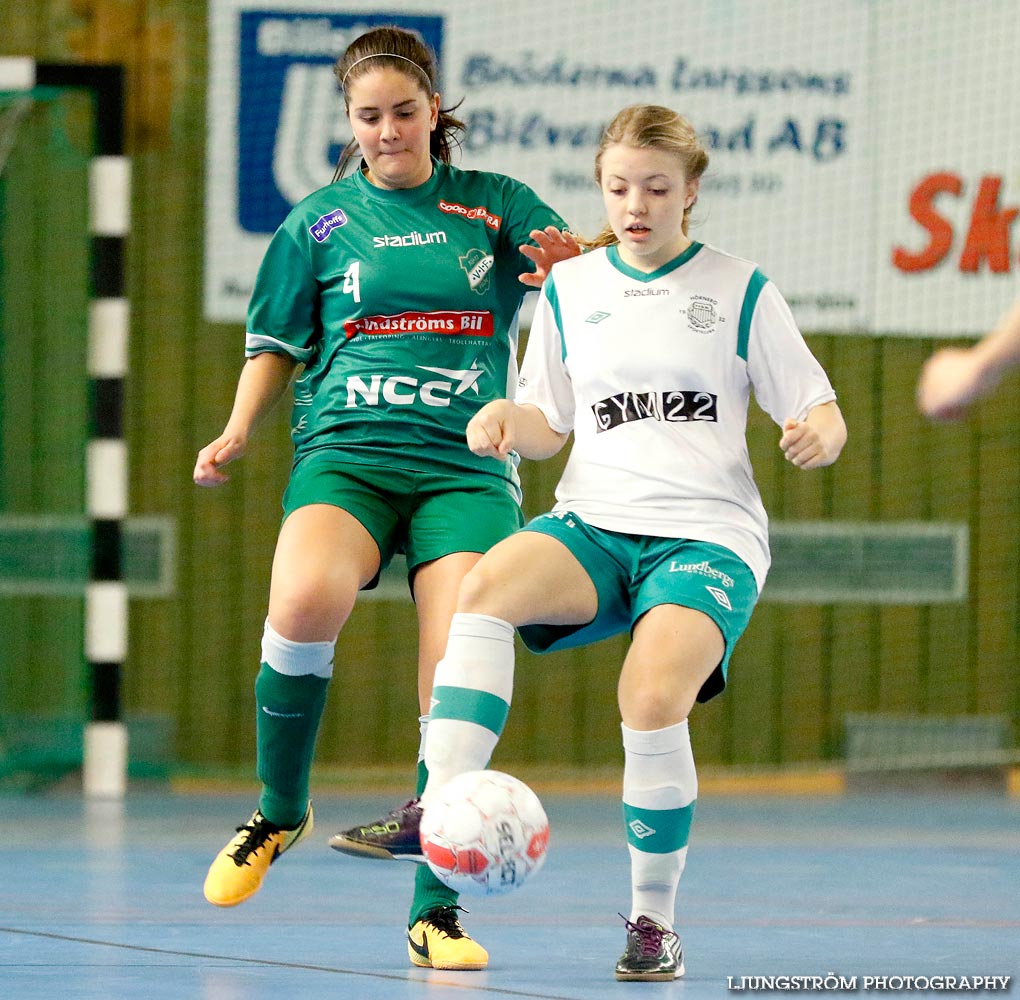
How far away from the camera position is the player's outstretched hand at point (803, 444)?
2861mm

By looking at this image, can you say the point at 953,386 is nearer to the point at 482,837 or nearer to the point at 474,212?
the point at 482,837

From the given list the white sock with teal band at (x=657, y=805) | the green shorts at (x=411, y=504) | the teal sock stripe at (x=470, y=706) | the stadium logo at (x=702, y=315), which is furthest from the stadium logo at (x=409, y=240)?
the white sock with teal band at (x=657, y=805)

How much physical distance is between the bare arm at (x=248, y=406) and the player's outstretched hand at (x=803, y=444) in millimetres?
1039

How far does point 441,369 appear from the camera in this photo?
131 inches

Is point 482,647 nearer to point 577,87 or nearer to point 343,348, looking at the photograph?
point 343,348

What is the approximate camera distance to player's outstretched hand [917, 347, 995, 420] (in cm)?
203

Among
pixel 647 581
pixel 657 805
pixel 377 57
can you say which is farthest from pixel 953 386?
pixel 377 57

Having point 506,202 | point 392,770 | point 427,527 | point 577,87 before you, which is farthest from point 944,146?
point 427,527

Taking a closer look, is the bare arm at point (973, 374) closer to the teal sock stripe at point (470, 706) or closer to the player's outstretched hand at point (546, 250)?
the teal sock stripe at point (470, 706)

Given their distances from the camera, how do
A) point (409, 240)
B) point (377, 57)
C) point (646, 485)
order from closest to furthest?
point (646, 485)
point (377, 57)
point (409, 240)

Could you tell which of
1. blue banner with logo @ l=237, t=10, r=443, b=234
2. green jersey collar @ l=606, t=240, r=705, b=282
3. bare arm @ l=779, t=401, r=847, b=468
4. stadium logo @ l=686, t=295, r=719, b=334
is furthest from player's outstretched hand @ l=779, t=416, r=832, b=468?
blue banner with logo @ l=237, t=10, r=443, b=234

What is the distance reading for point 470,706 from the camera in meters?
2.87

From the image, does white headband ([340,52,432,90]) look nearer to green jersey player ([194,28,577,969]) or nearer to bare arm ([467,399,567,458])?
green jersey player ([194,28,577,969])

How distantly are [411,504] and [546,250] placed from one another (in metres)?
0.55
